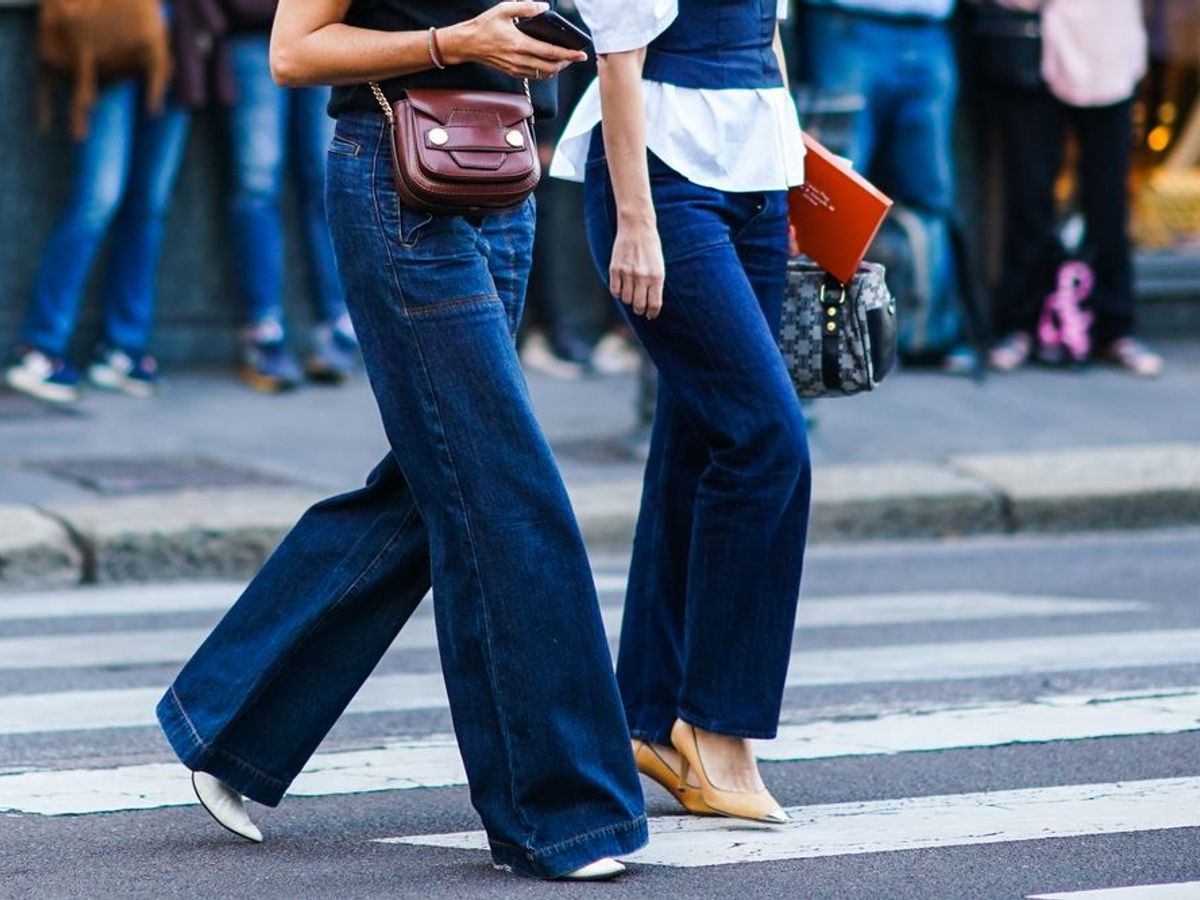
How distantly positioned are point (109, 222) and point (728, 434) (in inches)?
226

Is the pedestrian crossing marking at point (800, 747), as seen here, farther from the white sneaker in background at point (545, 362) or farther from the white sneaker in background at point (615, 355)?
the white sneaker in background at point (615, 355)

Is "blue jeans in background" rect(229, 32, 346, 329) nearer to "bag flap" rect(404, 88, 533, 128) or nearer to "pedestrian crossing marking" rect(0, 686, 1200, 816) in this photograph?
"pedestrian crossing marking" rect(0, 686, 1200, 816)

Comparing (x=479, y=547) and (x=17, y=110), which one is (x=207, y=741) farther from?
(x=17, y=110)

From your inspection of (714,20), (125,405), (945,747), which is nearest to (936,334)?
(125,405)

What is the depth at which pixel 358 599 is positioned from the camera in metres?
3.80

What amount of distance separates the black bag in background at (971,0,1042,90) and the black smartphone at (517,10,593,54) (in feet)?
23.3

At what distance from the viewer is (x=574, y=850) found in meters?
3.59

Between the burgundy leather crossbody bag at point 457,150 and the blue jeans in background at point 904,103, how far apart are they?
617cm

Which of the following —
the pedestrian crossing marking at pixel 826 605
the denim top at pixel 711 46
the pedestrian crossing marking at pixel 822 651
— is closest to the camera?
the denim top at pixel 711 46

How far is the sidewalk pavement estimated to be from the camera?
7.20 m

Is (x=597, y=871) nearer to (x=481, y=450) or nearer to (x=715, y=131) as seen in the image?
(x=481, y=450)

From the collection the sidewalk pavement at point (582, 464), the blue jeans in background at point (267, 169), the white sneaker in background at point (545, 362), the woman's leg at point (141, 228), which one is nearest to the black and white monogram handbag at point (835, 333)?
the sidewalk pavement at point (582, 464)

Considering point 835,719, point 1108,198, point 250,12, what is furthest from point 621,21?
point 1108,198

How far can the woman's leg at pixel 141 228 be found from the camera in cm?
916
